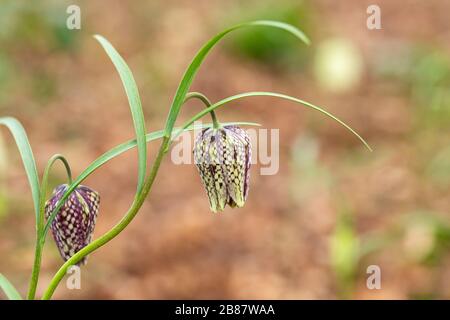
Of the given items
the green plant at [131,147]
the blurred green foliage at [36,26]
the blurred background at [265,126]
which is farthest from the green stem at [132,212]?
the blurred green foliage at [36,26]

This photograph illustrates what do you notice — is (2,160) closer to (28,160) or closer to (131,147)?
(28,160)

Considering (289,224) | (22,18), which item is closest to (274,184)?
(289,224)

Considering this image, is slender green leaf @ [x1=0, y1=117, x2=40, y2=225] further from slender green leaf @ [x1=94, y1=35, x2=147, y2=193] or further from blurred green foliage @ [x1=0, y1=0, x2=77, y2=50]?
blurred green foliage @ [x1=0, y1=0, x2=77, y2=50]

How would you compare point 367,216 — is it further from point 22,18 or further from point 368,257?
point 22,18

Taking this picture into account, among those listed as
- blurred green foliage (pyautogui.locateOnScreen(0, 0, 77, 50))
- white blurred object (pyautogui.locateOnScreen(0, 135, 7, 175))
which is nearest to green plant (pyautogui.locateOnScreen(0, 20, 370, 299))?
white blurred object (pyautogui.locateOnScreen(0, 135, 7, 175))

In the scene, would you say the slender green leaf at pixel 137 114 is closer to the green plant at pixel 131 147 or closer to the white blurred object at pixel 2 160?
the green plant at pixel 131 147

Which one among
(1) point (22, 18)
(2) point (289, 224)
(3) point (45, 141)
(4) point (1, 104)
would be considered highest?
(1) point (22, 18)
